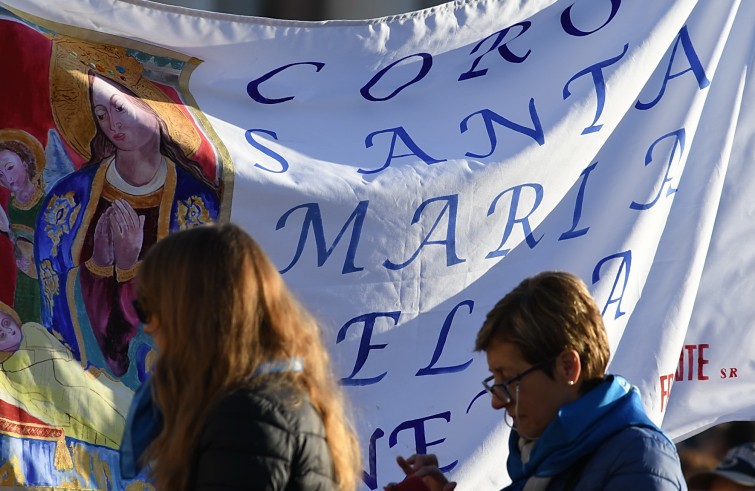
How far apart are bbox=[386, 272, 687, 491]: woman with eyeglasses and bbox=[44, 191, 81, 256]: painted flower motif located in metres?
1.09

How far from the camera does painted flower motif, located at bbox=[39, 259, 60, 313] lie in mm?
2533

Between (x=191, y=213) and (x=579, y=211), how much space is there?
1064 mm

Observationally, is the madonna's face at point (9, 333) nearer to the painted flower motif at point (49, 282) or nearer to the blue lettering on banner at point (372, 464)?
the painted flower motif at point (49, 282)

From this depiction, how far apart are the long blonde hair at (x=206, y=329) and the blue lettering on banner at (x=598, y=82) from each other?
1.63 m

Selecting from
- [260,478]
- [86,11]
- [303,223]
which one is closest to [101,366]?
[303,223]

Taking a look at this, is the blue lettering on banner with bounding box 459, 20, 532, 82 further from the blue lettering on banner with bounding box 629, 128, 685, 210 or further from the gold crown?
the gold crown

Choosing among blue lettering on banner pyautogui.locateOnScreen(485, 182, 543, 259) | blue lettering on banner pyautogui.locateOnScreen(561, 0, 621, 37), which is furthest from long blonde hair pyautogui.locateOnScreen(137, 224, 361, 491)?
blue lettering on banner pyautogui.locateOnScreen(561, 0, 621, 37)

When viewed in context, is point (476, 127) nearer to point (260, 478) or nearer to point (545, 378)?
point (545, 378)

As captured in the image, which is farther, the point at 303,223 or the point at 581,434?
the point at 303,223

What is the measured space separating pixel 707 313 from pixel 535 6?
101 cm

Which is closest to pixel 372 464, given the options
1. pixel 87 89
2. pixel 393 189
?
pixel 393 189

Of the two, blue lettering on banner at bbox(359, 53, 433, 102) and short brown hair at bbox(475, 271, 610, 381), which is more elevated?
blue lettering on banner at bbox(359, 53, 433, 102)

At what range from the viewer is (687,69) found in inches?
124

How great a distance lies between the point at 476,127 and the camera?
310cm
